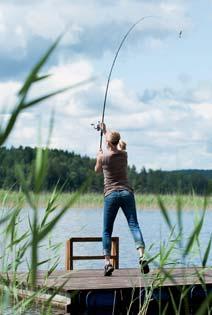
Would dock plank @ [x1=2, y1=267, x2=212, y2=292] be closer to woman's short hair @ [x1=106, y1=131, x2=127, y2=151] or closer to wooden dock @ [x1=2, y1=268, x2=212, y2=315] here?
A: wooden dock @ [x1=2, y1=268, x2=212, y2=315]

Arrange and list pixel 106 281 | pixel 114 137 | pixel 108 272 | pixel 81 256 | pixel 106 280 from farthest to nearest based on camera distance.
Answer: pixel 81 256, pixel 108 272, pixel 106 280, pixel 106 281, pixel 114 137

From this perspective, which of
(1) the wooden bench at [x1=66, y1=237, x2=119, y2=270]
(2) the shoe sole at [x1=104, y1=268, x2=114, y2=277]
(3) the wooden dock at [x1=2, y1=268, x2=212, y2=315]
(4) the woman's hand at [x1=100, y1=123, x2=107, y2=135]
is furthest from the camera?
(1) the wooden bench at [x1=66, y1=237, x2=119, y2=270]

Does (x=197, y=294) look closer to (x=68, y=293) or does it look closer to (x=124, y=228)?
(x=68, y=293)

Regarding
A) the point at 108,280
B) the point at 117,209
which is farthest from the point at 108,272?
the point at 117,209

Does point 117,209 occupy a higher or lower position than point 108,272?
higher

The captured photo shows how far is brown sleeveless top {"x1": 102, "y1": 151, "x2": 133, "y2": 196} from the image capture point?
26.9 ft

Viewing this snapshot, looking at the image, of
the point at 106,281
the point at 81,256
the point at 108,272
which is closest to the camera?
the point at 106,281

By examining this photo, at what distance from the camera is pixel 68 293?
8031 millimetres

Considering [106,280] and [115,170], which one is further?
[106,280]

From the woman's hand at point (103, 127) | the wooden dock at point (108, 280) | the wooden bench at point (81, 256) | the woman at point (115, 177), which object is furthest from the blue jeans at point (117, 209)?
the wooden bench at point (81, 256)

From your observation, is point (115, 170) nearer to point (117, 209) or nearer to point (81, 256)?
point (117, 209)

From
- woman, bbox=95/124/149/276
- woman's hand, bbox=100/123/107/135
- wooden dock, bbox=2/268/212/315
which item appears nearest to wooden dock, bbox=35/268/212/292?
wooden dock, bbox=2/268/212/315

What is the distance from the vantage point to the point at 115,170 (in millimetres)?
8227

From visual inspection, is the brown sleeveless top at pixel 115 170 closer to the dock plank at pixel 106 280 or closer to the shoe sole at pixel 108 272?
the dock plank at pixel 106 280
